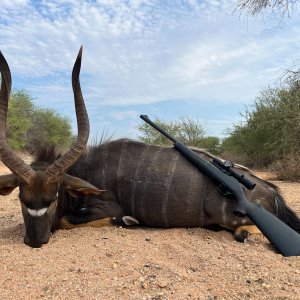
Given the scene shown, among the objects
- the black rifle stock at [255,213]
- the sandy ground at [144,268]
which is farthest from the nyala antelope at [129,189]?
the sandy ground at [144,268]

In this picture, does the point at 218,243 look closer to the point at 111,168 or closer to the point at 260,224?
the point at 260,224

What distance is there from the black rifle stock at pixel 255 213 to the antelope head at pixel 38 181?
1.17m

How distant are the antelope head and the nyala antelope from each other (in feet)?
0.03

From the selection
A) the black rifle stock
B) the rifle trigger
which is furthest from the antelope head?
the rifle trigger

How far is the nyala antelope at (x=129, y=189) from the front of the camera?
4.32 metres

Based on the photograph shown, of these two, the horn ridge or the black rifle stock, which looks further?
the horn ridge

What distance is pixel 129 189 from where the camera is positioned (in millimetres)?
4820

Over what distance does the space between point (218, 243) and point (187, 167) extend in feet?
3.46

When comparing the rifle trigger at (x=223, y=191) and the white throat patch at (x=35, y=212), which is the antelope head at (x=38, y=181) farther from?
the rifle trigger at (x=223, y=191)

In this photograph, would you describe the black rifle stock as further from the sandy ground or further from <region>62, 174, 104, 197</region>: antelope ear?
<region>62, 174, 104, 197</region>: antelope ear

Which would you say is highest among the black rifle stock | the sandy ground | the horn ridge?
the horn ridge

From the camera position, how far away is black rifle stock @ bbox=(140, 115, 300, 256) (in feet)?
12.2

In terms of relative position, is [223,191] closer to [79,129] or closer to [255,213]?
[255,213]

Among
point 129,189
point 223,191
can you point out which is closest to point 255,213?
point 223,191
